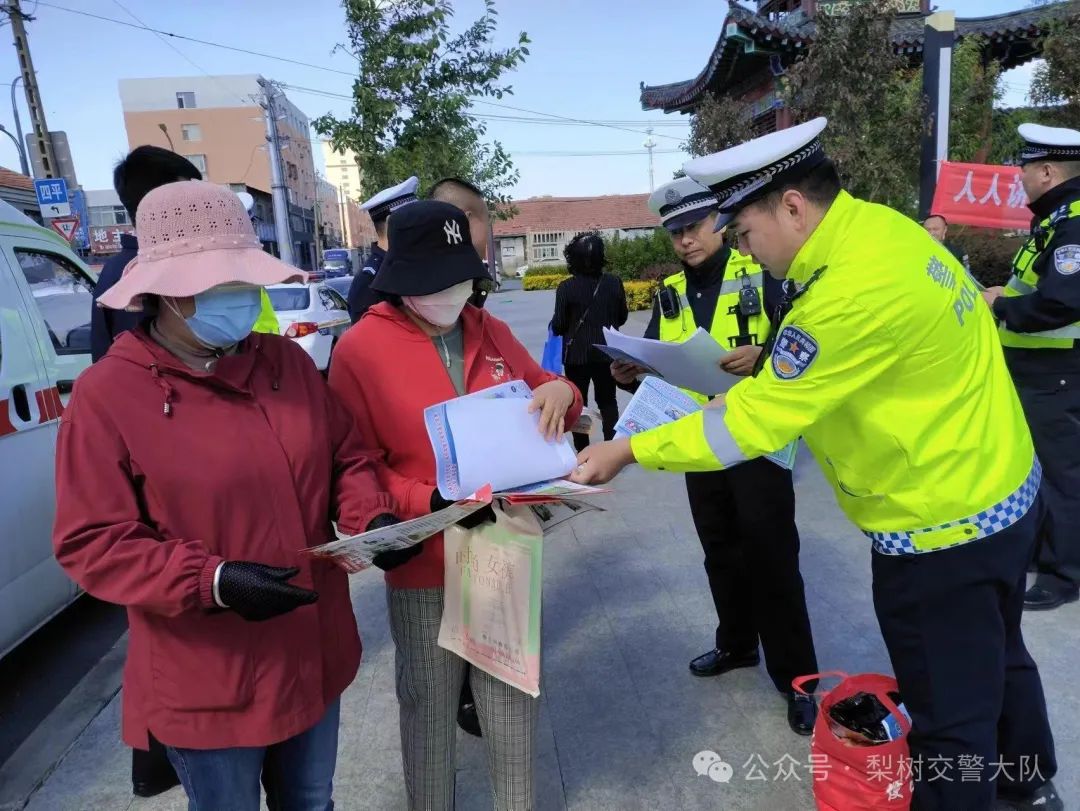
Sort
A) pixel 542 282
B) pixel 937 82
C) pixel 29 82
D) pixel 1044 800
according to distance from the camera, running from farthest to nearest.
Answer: pixel 542 282 < pixel 29 82 < pixel 937 82 < pixel 1044 800

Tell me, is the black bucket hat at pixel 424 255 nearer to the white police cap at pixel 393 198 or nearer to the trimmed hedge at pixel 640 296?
the white police cap at pixel 393 198

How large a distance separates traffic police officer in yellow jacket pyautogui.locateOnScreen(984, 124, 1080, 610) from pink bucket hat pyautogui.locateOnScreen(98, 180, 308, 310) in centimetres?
310

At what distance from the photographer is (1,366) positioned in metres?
2.86

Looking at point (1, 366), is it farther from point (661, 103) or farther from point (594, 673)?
point (661, 103)

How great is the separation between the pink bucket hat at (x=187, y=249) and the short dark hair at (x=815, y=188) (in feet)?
3.55

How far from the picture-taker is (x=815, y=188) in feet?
5.51

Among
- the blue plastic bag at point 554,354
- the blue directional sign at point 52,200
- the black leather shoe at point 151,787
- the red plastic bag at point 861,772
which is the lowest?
the black leather shoe at point 151,787

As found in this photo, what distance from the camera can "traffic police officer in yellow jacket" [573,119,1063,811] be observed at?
1.57 m

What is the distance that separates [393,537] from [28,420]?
234 centimetres

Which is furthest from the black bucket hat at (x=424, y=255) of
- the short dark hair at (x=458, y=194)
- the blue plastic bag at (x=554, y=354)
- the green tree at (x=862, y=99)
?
the green tree at (x=862, y=99)

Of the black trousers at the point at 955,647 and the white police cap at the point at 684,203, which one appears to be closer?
the black trousers at the point at 955,647

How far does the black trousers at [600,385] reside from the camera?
5.68m

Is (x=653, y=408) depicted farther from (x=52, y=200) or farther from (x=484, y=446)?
(x=52, y=200)

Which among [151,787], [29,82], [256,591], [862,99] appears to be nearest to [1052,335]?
[256,591]
